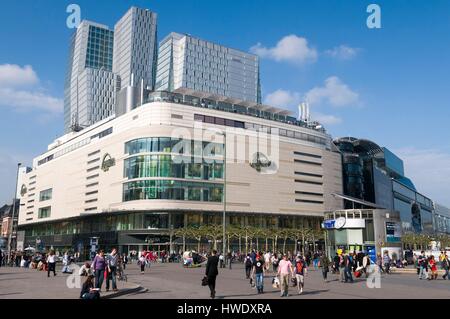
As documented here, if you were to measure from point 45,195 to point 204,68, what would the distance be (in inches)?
3455

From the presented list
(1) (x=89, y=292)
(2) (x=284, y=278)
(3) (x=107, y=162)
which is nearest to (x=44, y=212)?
(3) (x=107, y=162)

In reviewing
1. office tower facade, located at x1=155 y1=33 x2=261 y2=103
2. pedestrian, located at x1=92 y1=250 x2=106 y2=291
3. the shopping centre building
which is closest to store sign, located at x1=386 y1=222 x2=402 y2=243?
the shopping centre building

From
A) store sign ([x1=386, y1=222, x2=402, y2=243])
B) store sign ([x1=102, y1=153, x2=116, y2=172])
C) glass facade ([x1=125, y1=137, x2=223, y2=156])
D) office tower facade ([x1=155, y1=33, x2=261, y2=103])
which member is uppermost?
office tower facade ([x1=155, y1=33, x2=261, y2=103])

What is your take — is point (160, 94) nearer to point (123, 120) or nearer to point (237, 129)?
point (123, 120)

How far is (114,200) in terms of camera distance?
262 ft

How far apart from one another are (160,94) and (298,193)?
111ft

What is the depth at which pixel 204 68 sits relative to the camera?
7042 inches

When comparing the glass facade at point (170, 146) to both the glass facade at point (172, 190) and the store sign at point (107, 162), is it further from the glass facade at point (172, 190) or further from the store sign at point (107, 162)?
the glass facade at point (172, 190)

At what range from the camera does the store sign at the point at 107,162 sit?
3253 inches

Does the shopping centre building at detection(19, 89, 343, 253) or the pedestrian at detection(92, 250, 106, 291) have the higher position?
the shopping centre building at detection(19, 89, 343, 253)

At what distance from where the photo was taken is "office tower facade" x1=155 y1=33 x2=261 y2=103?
175125 millimetres

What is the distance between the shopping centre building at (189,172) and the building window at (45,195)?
1021 cm

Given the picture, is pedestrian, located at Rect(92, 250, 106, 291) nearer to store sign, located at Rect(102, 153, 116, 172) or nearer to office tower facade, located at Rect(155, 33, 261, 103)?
store sign, located at Rect(102, 153, 116, 172)

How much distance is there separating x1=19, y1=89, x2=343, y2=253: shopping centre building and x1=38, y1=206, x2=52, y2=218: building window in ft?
31.7
